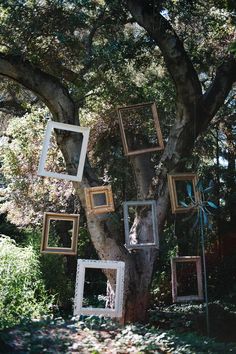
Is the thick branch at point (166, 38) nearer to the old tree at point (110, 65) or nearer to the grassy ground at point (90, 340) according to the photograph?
the old tree at point (110, 65)

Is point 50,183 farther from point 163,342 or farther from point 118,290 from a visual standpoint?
point 163,342

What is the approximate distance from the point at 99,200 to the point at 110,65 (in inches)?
71.2


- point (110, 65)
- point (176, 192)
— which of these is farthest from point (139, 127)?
point (176, 192)

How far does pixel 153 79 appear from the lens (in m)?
7.43

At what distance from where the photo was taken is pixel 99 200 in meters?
5.18

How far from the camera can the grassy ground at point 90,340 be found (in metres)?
3.30

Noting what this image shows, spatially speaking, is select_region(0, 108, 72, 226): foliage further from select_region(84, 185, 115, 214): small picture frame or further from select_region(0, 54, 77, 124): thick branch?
select_region(84, 185, 115, 214): small picture frame

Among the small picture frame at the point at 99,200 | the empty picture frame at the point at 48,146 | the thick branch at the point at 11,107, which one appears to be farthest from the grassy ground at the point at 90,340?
the thick branch at the point at 11,107

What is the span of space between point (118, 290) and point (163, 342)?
3.61 ft

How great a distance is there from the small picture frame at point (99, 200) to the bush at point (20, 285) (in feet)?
5.47

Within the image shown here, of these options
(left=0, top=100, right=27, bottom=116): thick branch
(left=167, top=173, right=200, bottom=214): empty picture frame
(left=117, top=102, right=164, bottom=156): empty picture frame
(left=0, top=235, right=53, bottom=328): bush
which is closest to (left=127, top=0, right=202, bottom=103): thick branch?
(left=117, top=102, right=164, bottom=156): empty picture frame

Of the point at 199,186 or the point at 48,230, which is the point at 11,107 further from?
the point at 199,186

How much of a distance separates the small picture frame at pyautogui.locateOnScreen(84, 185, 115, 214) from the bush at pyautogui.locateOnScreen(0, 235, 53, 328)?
1.67 metres

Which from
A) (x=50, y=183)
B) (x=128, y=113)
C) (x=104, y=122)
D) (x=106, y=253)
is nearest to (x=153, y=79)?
(x=104, y=122)
